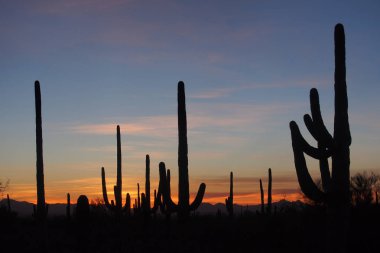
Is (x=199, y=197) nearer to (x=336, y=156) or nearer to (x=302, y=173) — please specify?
(x=336, y=156)

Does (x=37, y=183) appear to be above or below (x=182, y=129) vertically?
below

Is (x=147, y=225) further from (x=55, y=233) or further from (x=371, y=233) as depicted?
(x=371, y=233)

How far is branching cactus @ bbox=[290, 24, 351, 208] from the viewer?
10.7 m

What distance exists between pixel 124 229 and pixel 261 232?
23.9ft

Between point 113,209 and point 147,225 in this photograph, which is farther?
point 113,209

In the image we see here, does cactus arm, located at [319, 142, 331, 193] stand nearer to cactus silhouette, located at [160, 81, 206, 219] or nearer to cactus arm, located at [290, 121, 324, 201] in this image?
cactus arm, located at [290, 121, 324, 201]

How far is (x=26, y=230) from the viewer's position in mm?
26938

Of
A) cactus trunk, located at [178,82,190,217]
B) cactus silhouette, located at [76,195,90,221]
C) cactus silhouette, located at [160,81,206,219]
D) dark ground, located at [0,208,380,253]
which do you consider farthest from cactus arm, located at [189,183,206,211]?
cactus silhouette, located at [76,195,90,221]

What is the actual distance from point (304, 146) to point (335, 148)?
0.64 metres

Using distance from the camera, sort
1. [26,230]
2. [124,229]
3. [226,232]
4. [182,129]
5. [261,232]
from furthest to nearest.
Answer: [26,230] < [124,229] < [226,232] < [261,232] < [182,129]

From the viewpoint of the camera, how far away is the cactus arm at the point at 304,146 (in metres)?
10.8

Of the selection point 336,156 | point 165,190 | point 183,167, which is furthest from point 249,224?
point 336,156

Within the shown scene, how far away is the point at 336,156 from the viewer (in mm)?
11078

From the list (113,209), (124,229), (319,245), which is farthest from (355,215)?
(113,209)
